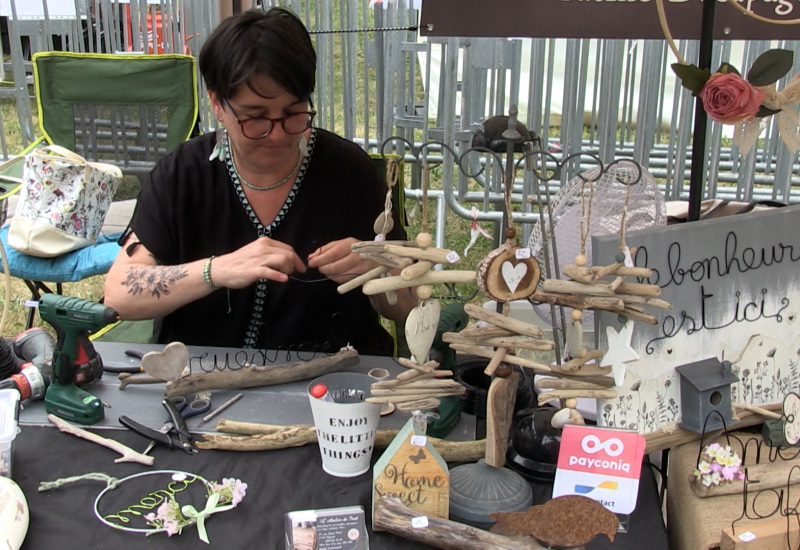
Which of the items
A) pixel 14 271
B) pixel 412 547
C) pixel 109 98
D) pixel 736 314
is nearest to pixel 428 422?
pixel 412 547

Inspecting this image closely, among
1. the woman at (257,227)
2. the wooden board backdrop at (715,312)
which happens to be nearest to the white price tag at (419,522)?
the wooden board backdrop at (715,312)

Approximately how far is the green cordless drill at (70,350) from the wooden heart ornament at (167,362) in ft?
0.33

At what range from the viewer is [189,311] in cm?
169

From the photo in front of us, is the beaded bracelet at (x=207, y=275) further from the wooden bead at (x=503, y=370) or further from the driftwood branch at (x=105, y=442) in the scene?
the wooden bead at (x=503, y=370)

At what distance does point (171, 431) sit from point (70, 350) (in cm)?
23

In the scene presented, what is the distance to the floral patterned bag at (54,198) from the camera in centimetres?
215

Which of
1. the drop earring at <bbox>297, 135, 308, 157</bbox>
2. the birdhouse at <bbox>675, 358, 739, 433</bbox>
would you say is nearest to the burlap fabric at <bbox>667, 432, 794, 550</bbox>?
the birdhouse at <bbox>675, 358, 739, 433</bbox>

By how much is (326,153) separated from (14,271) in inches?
42.2

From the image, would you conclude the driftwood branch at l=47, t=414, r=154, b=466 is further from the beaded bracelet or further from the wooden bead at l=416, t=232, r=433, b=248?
the wooden bead at l=416, t=232, r=433, b=248

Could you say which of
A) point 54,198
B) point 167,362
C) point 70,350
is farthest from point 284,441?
point 54,198

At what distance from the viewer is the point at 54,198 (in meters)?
2.19

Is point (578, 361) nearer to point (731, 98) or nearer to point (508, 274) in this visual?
point (508, 274)

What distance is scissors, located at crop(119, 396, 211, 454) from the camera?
119cm

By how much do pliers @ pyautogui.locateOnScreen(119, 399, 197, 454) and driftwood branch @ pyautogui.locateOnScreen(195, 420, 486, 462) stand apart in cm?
2
